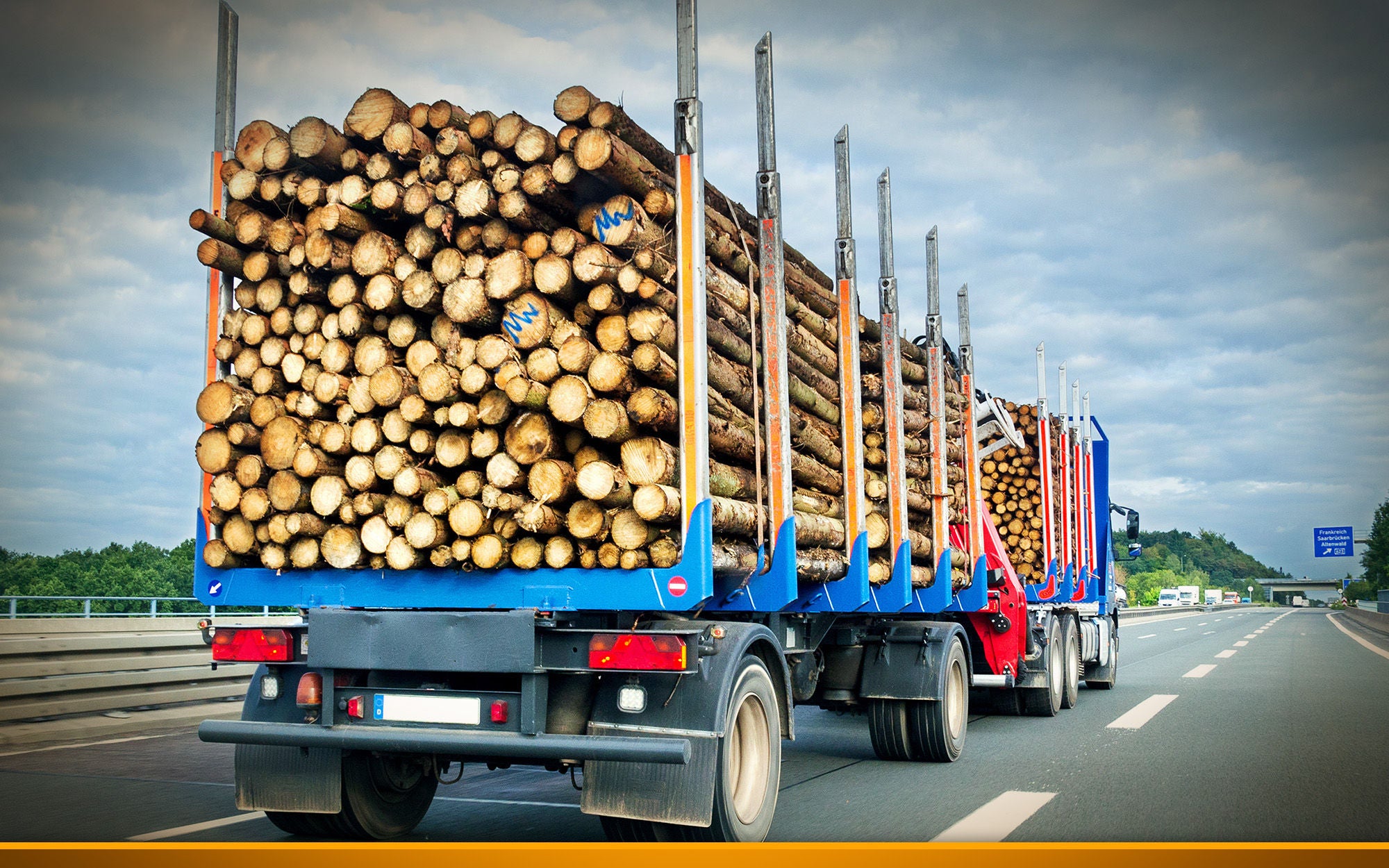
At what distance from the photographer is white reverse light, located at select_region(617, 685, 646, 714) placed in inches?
206

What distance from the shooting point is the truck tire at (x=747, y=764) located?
17.4ft

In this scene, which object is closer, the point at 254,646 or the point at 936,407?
the point at 254,646

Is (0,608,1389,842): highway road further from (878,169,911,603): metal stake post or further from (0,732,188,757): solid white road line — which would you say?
(878,169,911,603): metal stake post

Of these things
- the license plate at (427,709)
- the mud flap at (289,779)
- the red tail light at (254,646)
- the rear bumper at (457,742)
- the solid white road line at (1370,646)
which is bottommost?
the solid white road line at (1370,646)

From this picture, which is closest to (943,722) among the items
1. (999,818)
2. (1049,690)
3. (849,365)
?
(999,818)

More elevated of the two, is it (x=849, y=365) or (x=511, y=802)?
(x=849, y=365)

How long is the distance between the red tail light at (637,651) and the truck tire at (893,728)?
4.16 metres

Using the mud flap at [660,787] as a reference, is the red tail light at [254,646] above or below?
above

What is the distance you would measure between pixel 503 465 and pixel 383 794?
6.33 ft

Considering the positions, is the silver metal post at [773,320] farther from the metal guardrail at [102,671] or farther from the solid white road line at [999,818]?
the metal guardrail at [102,671]

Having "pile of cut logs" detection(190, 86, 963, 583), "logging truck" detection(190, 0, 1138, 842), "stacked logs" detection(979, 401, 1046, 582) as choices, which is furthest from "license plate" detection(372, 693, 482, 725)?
"stacked logs" detection(979, 401, 1046, 582)

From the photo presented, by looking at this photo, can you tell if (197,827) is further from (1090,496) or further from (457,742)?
(1090,496)

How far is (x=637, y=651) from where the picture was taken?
5.17 meters

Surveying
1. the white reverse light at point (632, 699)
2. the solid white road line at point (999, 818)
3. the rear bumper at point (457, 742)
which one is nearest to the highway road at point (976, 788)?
the solid white road line at point (999, 818)
